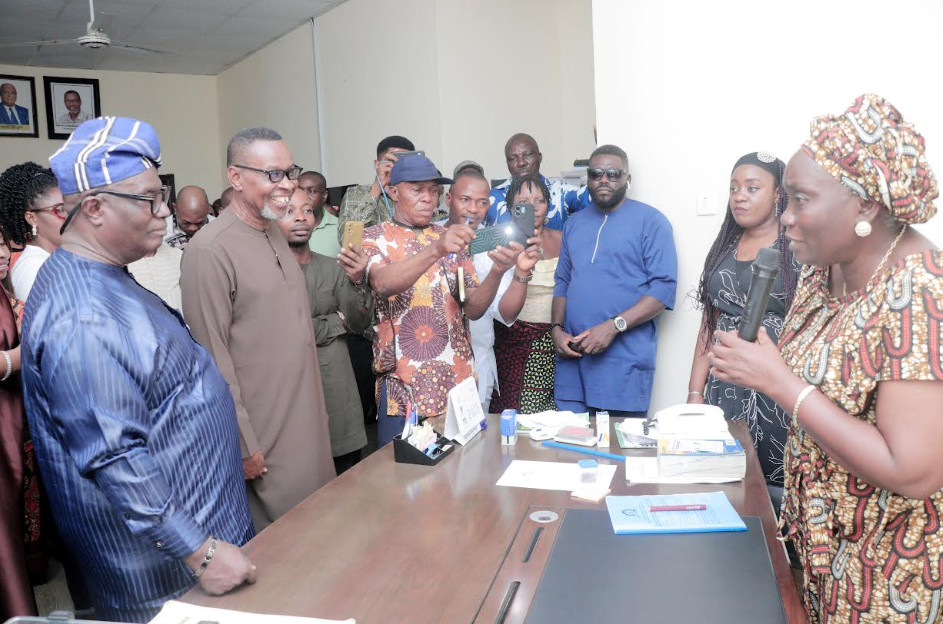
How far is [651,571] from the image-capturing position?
1.41m

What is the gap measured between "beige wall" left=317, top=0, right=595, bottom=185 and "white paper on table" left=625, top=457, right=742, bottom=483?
3812 millimetres

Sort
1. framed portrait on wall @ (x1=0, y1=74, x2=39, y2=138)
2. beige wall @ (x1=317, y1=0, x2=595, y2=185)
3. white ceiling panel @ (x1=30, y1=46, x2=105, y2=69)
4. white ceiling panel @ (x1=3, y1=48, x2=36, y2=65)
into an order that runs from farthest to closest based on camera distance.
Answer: framed portrait on wall @ (x1=0, y1=74, x2=39, y2=138), white ceiling panel @ (x1=30, y1=46, x2=105, y2=69), white ceiling panel @ (x1=3, y1=48, x2=36, y2=65), beige wall @ (x1=317, y1=0, x2=595, y2=185)

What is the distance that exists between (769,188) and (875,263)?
5.03ft

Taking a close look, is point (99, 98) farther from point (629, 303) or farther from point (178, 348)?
point (178, 348)

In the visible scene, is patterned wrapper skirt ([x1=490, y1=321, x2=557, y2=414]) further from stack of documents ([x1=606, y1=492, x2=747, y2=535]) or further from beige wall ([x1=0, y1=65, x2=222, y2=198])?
beige wall ([x1=0, y1=65, x2=222, y2=198])

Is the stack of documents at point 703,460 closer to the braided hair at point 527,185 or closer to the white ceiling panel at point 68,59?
the braided hair at point 527,185

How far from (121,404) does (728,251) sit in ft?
7.19

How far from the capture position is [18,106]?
26.7 ft

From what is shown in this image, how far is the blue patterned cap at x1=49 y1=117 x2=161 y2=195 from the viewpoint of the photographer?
4.91 feet

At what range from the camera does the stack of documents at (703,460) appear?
6.05 ft

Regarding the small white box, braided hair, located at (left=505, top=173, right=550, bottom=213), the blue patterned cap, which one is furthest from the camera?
braided hair, located at (left=505, top=173, right=550, bottom=213)

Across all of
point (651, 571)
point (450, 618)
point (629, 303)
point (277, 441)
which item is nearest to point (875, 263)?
point (651, 571)

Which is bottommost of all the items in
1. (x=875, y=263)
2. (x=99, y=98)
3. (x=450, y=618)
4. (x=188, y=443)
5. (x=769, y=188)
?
(x=450, y=618)

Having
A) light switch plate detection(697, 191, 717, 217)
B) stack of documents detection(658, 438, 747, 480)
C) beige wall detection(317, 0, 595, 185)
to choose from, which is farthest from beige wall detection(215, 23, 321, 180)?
stack of documents detection(658, 438, 747, 480)
